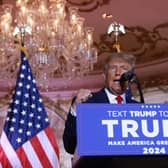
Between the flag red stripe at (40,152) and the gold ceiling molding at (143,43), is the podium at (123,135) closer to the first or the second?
the flag red stripe at (40,152)

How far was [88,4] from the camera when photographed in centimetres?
803

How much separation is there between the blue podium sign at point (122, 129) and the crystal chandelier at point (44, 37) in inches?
208

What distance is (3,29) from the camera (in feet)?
24.2

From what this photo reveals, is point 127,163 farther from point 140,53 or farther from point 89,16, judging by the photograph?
point 140,53

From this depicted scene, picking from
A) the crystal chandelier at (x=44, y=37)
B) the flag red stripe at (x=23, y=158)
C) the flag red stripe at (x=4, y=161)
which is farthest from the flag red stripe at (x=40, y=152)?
the crystal chandelier at (x=44, y=37)

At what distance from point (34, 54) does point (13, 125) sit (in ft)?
7.61

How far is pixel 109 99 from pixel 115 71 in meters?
0.16

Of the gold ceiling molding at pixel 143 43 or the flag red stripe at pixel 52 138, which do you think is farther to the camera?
the gold ceiling molding at pixel 143 43

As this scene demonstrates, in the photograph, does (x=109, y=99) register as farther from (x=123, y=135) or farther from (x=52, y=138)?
(x=52, y=138)

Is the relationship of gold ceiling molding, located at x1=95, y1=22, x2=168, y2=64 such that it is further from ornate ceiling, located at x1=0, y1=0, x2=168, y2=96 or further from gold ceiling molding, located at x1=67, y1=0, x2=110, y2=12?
gold ceiling molding, located at x1=67, y1=0, x2=110, y2=12

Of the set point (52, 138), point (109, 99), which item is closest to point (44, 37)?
point (52, 138)

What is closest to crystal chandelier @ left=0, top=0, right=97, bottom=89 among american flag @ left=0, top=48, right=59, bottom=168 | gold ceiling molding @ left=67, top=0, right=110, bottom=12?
gold ceiling molding @ left=67, top=0, right=110, bottom=12

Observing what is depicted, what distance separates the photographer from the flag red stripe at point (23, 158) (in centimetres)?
514

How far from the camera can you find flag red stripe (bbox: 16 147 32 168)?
16.9ft
